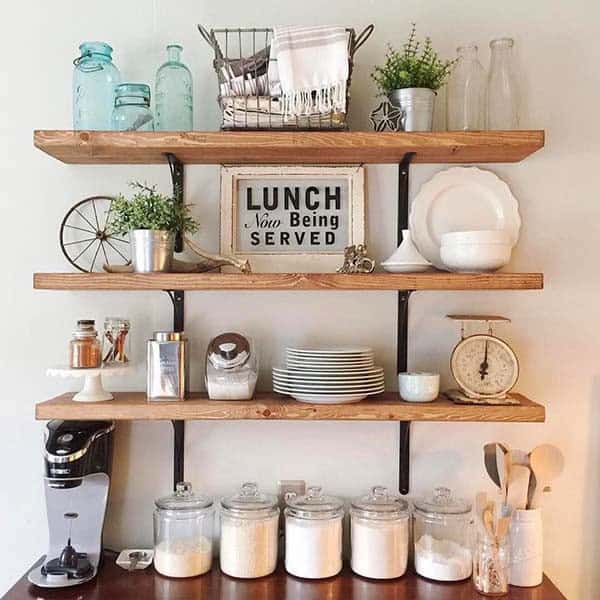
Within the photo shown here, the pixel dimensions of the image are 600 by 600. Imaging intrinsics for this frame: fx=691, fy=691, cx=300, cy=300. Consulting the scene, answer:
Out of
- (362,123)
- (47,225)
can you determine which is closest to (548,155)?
(362,123)

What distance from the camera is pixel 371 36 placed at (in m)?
1.86

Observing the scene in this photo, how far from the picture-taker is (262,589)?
1638 millimetres

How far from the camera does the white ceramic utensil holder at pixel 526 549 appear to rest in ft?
5.45

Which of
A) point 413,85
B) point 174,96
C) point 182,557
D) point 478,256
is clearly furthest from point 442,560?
point 174,96

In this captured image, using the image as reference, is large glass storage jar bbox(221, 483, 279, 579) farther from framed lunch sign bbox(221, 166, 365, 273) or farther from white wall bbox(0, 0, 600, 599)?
framed lunch sign bbox(221, 166, 365, 273)

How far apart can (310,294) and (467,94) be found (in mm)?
665

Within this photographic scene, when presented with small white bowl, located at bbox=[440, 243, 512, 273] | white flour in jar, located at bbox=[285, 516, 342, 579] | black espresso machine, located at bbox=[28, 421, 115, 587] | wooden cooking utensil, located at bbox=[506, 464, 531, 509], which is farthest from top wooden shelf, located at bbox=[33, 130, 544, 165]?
white flour in jar, located at bbox=[285, 516, 342, 579]

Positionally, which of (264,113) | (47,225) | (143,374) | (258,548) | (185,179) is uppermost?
(264,113)

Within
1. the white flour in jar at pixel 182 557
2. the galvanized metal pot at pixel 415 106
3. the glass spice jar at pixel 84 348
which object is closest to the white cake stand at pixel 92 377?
the glass spice jar at pixel 84 348

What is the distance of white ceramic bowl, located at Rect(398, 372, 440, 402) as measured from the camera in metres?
1.69

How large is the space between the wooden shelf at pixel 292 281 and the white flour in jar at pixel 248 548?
0.58 metres

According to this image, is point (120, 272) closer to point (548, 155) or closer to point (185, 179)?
point (185, 179)

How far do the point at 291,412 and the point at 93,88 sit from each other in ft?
3.16

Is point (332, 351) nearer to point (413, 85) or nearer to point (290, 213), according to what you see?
point (290, 213)
